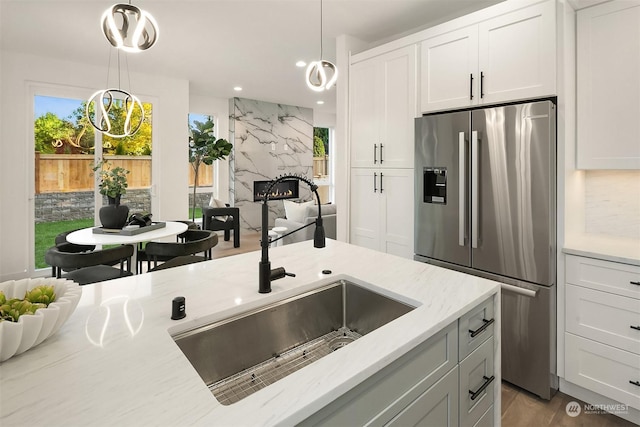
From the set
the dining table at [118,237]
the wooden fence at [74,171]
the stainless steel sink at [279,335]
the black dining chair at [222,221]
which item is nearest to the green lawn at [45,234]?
the wooden fence at [74,171]

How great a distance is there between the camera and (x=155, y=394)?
28.3 inches

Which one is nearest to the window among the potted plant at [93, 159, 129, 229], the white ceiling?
the white ceiling

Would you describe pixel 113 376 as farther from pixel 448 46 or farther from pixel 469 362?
pixel 448 46

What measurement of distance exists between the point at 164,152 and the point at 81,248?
243 centimetres

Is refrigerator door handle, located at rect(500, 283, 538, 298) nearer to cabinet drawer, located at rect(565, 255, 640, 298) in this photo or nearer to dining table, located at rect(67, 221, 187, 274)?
cabinet drawer, located at rect(565, 255, 640, 298)

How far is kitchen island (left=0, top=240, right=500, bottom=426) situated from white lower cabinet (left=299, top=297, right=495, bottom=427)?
0.06 m

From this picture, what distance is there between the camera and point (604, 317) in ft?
6.36

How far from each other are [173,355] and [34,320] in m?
0.35

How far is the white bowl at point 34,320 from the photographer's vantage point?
801 millimetres

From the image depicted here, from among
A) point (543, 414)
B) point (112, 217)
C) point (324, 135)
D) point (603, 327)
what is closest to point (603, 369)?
point (603, 327)

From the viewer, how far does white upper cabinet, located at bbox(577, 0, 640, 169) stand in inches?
77.9

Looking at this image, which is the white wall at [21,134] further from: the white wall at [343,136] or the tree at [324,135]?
the tree at [324,135]

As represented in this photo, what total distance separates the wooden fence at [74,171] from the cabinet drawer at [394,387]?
17.8 feet

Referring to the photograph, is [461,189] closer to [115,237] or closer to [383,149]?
[383,149]
